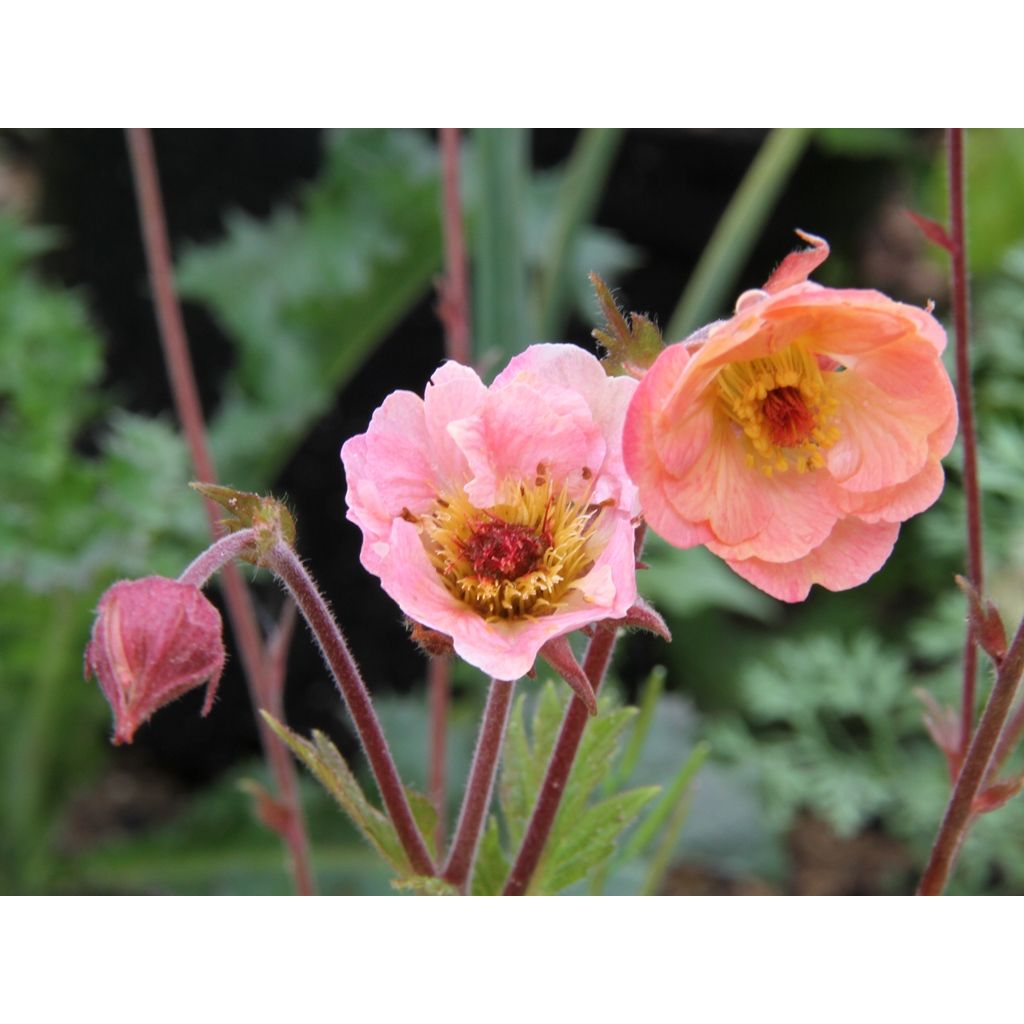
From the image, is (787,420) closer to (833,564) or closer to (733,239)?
(833,564)

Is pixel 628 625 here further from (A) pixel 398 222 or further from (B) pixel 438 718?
(A) pixel 398 222

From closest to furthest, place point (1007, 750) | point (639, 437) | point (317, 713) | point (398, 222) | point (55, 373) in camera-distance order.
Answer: point (639, 437), point (1007, 750), point (55, 373), point (398, 222), point (317, 713)

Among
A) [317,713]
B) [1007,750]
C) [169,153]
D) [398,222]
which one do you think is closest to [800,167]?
[398,222]

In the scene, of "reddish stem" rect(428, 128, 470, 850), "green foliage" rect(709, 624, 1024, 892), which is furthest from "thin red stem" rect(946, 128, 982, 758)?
"green foliage" rect(709, 624, 1024, 892)

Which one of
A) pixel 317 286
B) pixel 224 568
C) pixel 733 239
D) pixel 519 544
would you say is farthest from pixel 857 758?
pixel 519 544

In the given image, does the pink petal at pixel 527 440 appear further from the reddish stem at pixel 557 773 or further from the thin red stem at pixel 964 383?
the thin red stem at pixel 964 383

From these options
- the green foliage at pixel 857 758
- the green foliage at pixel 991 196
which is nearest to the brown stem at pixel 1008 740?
the green foliage at pixel 857 758
